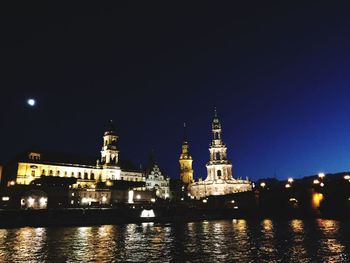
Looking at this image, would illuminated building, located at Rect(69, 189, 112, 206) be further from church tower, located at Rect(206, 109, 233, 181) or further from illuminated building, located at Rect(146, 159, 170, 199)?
church tower, located at Rect(206, 109, 233, 181)

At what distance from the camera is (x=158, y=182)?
155625 millimetres

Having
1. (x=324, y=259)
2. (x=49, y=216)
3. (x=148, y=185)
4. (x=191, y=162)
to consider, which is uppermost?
(x=191, y=162)

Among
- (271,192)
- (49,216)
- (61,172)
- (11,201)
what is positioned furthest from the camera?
(61,172)

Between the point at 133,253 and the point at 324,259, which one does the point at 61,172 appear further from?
the point at 324,259

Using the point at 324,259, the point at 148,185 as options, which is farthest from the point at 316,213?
the point at 324,259

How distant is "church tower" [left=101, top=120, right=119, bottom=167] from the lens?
151 m

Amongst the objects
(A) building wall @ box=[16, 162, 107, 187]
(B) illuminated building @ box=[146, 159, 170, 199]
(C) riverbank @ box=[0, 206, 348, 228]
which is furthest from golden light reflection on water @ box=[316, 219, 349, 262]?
(B) illuminated building @ box=[146, 159, 170, 199]

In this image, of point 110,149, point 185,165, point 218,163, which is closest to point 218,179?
point 218,163

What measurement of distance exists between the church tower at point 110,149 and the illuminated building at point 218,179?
40.4 metres

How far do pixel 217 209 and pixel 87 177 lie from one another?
5833cm

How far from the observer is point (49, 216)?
82.0 m

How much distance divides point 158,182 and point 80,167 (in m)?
34.0

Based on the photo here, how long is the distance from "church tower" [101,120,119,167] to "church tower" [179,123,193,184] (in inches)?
1762

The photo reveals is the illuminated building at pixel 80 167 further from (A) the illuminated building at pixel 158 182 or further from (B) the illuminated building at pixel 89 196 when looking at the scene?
(B) the illuminated building at pixel 89 196
